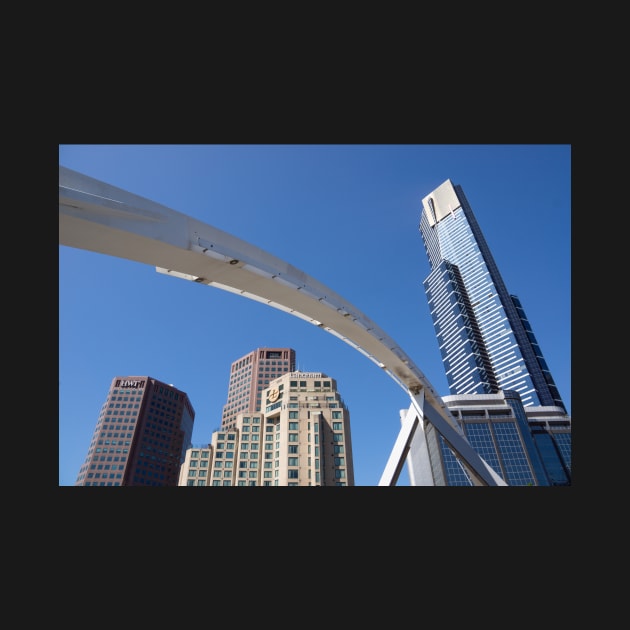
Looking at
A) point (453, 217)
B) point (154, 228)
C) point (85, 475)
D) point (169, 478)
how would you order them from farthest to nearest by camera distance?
point (453, 217)
point (169, 478)
point (85, 475)
point (154, 228)

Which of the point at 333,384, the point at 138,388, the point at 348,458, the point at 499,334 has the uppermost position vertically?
the point at 499,334

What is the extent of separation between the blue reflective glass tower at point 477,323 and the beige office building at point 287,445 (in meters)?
47.0

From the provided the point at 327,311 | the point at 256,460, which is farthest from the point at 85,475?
the point at 327,311

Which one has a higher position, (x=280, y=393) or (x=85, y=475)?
(x=280, y=393)

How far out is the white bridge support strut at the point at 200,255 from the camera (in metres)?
6.04

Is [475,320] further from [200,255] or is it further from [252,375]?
[200,255]

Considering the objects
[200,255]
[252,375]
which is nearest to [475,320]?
[252,375]

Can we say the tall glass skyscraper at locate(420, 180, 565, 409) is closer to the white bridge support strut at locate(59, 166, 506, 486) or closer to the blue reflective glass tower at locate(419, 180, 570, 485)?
the blue reflective glass tower at locate(419, 180, 570, 485)

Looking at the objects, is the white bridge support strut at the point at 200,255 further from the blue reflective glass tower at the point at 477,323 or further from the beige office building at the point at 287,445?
the blue reflective glass tower at the point at 477,323

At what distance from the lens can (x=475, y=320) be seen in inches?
5576

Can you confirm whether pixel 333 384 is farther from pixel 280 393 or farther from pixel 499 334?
pixel 499 334

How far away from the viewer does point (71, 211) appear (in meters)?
5.80

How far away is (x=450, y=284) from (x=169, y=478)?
110 m

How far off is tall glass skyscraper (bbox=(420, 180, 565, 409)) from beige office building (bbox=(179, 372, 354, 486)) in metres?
72.4
